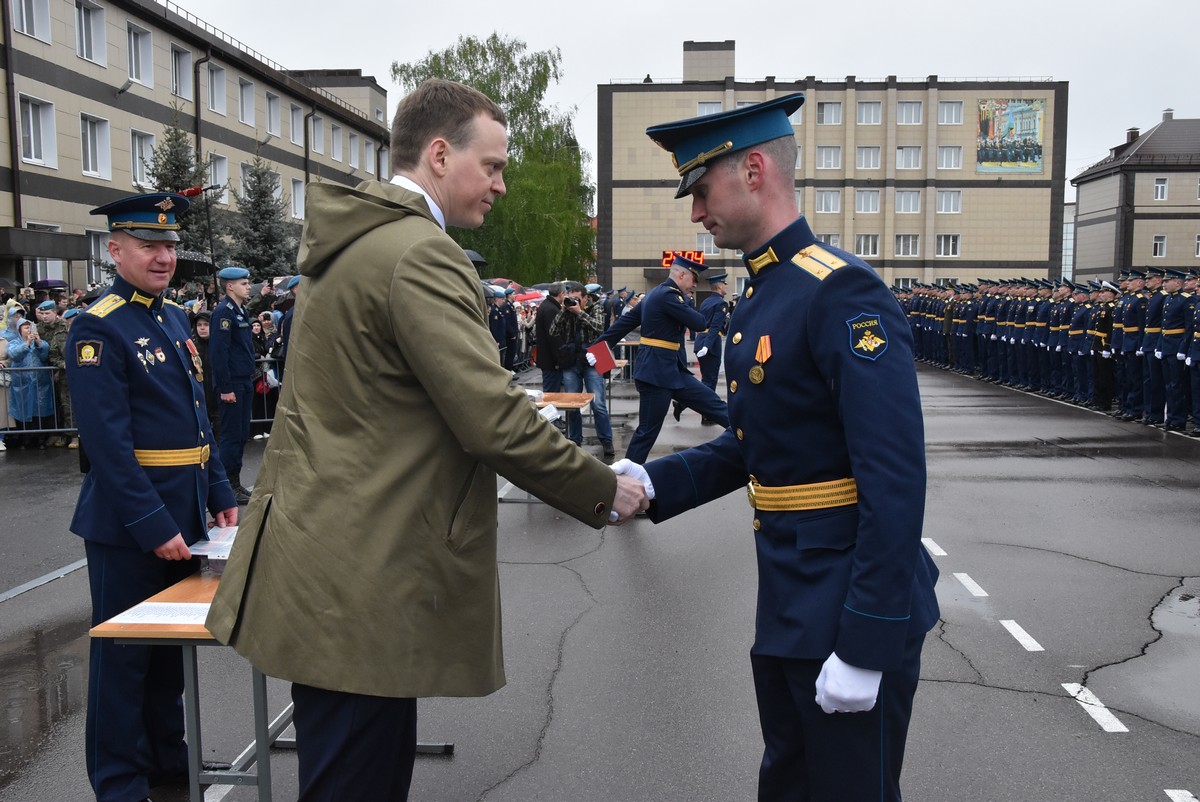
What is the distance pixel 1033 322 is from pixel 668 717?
2017cm

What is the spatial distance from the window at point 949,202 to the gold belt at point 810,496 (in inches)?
2480

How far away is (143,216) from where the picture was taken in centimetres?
381

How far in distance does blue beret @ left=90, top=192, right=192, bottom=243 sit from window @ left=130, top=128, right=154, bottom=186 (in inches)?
1048

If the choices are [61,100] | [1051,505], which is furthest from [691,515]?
[61,100]

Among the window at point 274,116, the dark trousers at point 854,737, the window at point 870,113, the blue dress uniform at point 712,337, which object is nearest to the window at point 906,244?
the window at point 870,113

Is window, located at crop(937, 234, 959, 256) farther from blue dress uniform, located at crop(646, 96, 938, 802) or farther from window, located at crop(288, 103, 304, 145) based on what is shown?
blue dress uniform, located at crop(646, 96, 938, 802)

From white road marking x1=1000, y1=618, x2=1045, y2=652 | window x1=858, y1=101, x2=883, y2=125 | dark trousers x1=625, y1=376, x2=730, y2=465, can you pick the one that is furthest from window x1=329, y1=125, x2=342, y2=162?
white road marking x1=1000, y1=618, x2=1045, y2=652

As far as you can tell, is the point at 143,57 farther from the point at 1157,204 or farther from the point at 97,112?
the point at 1157,204

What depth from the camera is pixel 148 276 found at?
12.5 ft

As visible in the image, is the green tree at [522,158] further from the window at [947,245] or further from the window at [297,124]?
the window at [947,245]

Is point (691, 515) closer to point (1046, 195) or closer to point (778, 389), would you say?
point (778, 389)

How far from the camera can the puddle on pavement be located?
432 centimetres

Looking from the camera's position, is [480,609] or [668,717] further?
[668,717]

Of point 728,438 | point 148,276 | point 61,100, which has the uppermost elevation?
point 61,100
